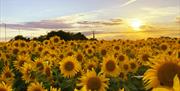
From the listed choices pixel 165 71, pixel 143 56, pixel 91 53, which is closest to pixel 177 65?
pixel 165 71

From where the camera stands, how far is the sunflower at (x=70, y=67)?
31.6 feet

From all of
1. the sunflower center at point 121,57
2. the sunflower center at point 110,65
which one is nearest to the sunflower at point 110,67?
the sunflower center at point 110,65

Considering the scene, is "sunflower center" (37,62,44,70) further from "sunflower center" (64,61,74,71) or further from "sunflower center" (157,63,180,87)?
"sunflower center" (157,63,180,87)

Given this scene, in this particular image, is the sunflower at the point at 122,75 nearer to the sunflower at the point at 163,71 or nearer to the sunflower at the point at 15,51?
the sunflower at the point at 163,71

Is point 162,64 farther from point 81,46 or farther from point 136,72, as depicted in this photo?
point 81,46

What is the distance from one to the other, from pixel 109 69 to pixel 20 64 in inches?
129

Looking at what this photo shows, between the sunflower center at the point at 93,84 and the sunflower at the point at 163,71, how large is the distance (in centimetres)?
196

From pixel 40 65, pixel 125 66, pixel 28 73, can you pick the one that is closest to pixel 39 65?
pixel 40 65

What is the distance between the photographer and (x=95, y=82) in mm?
6258

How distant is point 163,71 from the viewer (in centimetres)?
400

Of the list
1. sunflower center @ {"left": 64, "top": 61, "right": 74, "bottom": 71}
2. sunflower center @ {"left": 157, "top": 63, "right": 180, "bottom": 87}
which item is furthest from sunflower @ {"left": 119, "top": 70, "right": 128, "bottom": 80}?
sunflower center @ {"left": 157, "top": 63, "right": 180, "bottom": 87}

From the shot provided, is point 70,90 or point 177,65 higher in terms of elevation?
point 177,65

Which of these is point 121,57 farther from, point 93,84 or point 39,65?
point 93,84

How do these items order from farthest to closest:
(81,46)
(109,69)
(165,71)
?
(81,46) → (109,69) → (165,71)
